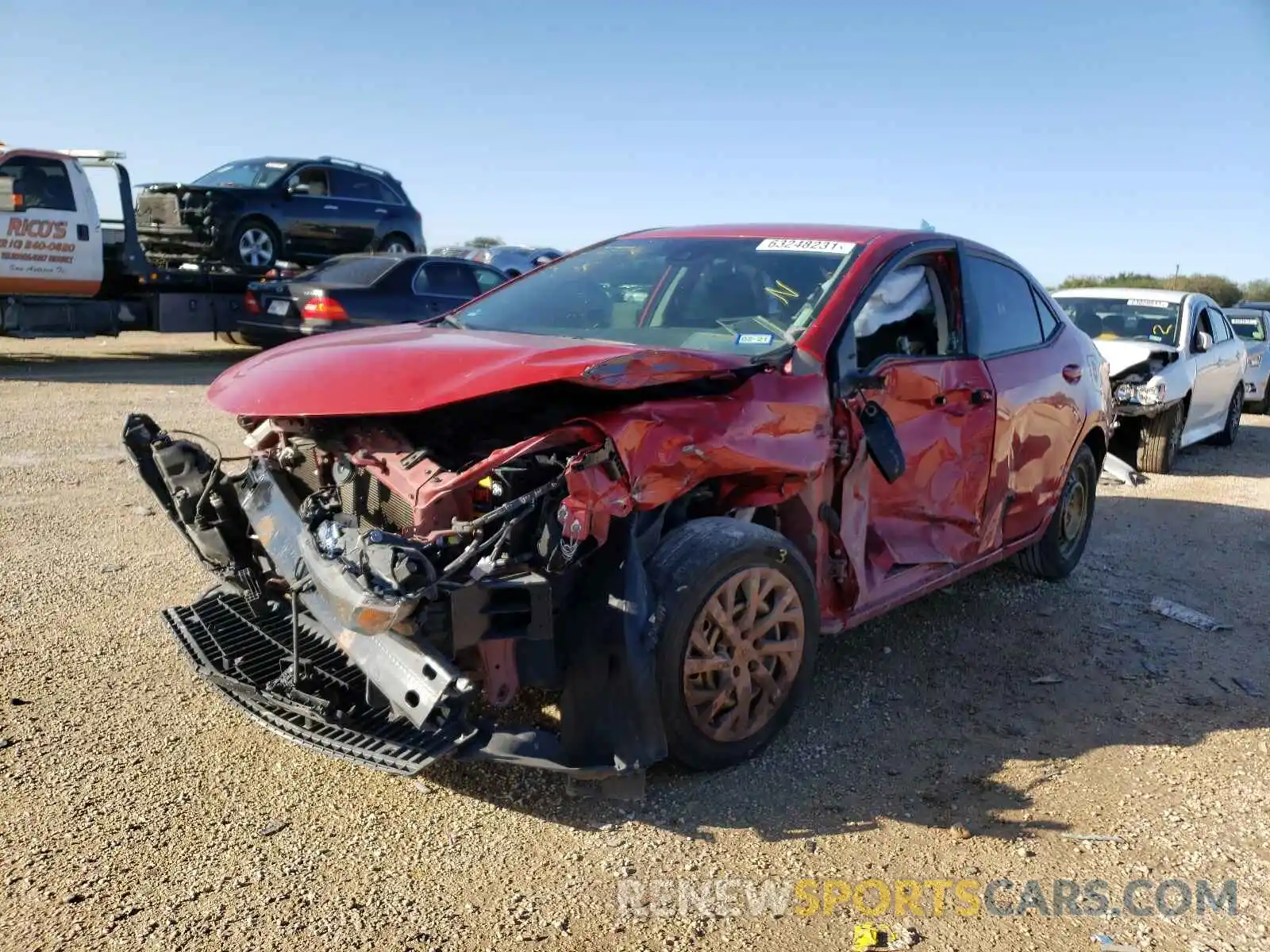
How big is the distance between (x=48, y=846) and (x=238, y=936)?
74 cm

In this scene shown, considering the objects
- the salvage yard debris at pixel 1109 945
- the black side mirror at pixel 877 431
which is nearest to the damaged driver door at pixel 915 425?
the black side mirror at pixel 877 431

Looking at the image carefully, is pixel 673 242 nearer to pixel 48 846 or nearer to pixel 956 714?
pixel 956 714

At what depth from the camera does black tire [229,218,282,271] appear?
45.0 feet

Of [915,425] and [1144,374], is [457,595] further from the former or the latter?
[1144,374]

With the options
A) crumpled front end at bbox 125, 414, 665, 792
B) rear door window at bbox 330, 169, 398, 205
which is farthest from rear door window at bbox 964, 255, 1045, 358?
rear door window at bbox 330, 169, 398, 205

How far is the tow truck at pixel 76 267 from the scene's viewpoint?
11.5 meters

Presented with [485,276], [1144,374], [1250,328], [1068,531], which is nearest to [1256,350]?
[1250,328]

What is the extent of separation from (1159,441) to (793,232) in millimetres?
6775

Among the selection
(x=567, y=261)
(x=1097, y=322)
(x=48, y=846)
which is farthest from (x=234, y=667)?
(x=1097, y=322)

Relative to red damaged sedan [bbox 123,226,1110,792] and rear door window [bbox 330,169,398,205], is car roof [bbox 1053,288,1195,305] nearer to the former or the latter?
red damaged sedan [bbox 123,226,1110,792]

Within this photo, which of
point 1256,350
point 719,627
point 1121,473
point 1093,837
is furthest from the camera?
point 1256,350

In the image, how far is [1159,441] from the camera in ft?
32.1

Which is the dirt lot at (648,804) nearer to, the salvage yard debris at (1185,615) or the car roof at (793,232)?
the salvage yard debris at (1185,615)

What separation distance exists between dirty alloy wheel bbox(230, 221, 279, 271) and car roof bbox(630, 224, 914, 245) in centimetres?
1032
